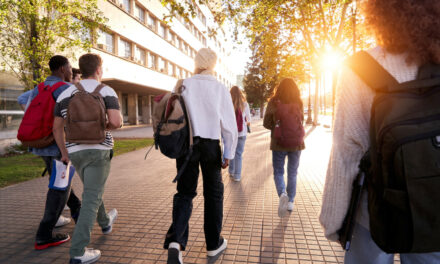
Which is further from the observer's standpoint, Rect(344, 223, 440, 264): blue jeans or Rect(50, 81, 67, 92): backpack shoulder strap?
Rect(50, 81, 67, 92): backpack shoulder strap

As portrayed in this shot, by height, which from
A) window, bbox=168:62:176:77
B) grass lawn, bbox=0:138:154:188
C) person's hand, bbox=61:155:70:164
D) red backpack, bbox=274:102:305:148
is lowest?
grass lawn, bbox=0:138:154:188

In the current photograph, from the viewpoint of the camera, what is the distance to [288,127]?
4.07 meters

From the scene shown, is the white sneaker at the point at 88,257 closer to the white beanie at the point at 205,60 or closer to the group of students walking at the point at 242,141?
the group of students walking at the point at 242,141

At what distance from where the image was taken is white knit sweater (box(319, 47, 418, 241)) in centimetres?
121

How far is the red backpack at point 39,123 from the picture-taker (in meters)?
2.99

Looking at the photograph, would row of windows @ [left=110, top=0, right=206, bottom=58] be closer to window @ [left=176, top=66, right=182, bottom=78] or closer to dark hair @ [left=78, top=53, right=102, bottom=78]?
window @ [left=176, top=66, right=182, bottom=78]

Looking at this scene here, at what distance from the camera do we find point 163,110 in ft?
8.43

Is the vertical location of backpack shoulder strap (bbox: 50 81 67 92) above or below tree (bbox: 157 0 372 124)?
below

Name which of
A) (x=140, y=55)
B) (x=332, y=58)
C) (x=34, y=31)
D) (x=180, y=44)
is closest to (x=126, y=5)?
(x=140, y=55)

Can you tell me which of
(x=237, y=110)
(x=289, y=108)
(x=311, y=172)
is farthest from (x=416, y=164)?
(x=311, y=172)

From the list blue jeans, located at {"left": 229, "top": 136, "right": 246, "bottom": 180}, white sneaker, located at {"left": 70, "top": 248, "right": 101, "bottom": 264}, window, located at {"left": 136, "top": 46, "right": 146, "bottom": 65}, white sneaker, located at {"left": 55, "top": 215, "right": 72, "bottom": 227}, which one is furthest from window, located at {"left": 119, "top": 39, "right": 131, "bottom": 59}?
white sneaker, located at {"left": 70, "top": 248, "right": 101, "bottom": 264}

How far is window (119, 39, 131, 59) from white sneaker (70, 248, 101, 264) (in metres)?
22.3

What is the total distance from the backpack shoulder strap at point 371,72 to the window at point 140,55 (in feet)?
86.2

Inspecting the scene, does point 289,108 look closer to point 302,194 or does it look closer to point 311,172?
point 302,194
